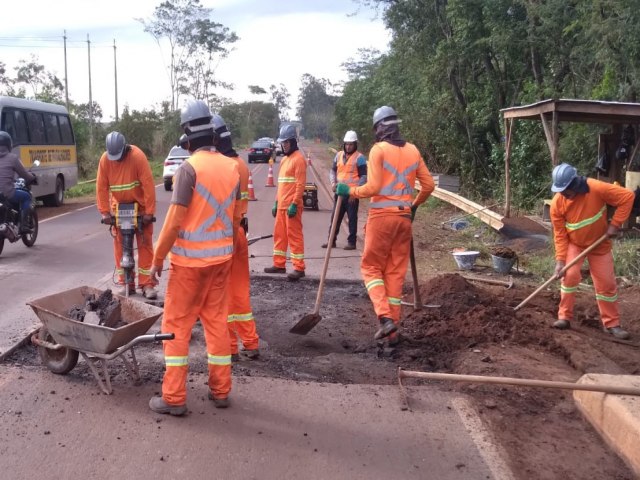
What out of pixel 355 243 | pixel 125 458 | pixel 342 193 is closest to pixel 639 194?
pixel 355 243

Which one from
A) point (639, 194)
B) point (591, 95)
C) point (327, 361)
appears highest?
point (591, 95)

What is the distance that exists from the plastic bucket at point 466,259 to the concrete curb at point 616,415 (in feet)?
15.2

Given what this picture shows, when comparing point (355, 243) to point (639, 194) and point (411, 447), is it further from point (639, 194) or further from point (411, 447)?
point (411, 447)

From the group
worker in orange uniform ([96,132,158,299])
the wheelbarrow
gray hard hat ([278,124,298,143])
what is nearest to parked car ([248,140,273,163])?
gray hard hat ([278,124,298,143])

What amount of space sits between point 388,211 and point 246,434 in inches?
104

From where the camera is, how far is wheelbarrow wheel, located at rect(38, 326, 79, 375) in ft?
15.7

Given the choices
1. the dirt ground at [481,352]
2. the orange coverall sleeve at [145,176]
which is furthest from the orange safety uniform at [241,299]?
the orange coverall sleeve at [145,176]

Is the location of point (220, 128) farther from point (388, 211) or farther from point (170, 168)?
point (170, 168)

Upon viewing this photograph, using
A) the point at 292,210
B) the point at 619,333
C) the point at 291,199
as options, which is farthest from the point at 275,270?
the point at 619,333

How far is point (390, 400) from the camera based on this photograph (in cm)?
468

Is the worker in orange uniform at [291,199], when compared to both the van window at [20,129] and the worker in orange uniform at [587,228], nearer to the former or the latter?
the worker in orange uniform at [587,228]

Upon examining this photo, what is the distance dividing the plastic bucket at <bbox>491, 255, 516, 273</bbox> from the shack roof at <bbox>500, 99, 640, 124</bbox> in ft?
8.71

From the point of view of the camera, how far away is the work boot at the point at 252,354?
5.52 m

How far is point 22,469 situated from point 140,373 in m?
1.49
